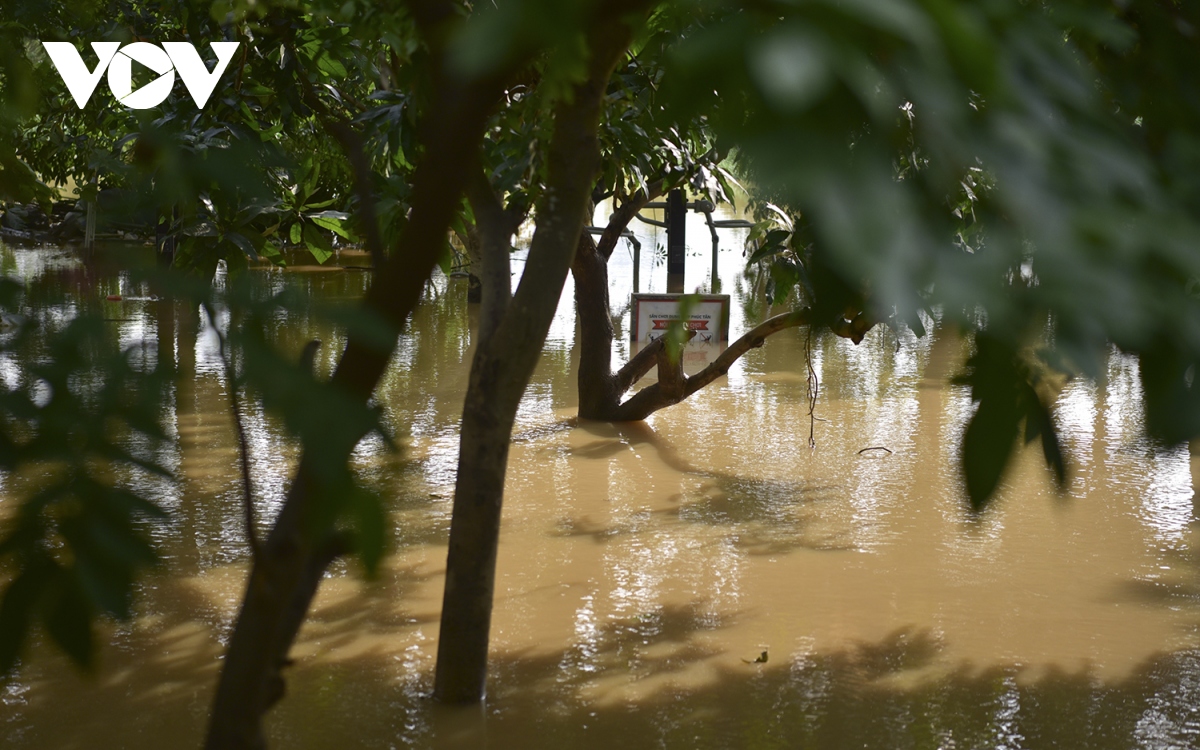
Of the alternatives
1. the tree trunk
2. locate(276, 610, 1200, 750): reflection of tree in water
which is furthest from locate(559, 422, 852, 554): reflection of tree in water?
locate(276, 610, 1200, 750): reflection of tree in water

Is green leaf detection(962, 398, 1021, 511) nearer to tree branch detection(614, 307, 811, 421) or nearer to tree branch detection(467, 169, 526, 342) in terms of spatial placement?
tree branch detection(467, 169, 526, 342)

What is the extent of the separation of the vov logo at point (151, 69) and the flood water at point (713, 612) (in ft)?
6.43

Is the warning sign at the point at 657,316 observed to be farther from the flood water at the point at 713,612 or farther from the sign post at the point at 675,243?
the sign post at the point at 675,243

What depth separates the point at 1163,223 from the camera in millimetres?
818

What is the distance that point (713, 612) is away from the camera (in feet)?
19.0

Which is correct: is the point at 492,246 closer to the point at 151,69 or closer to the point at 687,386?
the point at 151,69

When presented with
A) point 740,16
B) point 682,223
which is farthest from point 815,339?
point 682,223

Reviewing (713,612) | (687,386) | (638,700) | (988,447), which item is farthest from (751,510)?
(988,447)

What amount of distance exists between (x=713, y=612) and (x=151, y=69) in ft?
12.8

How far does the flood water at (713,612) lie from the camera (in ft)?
15.0

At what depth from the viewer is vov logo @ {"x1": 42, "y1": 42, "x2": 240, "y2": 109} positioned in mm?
5578

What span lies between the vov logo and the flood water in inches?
77.1

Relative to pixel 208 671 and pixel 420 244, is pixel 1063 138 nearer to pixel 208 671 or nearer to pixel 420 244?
pixel 420 244

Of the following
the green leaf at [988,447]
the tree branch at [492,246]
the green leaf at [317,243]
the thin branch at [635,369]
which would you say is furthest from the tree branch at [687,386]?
the green leaf at [988,447]
